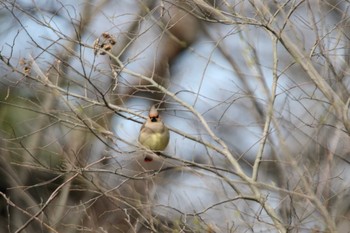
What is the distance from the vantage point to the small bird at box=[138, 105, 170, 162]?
7438 mm

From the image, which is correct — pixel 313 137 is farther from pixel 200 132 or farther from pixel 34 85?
pixel 34 85

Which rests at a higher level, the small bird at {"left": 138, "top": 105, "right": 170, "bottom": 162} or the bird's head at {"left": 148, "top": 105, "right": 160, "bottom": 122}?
the bird's head at {"left": 148, "top": 105, "right": 160, "bottom": 122}

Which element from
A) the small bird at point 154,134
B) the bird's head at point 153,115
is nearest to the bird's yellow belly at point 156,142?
the small bird at point 154,134

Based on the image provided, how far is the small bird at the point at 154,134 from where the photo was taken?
744cm

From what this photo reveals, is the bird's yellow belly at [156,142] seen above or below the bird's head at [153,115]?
below

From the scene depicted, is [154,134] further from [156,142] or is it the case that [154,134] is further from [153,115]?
[153,115]

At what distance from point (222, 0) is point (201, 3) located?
328 mm

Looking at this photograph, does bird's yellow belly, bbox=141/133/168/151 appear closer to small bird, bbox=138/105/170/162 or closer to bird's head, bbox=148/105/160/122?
small bird, bbox=138/105/170/162

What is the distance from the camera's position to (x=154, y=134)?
7.45m

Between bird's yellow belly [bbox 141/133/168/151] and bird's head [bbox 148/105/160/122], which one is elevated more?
bird's head [bbox 148/105/160/122]

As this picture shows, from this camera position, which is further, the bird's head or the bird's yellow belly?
the bird's yellow belly

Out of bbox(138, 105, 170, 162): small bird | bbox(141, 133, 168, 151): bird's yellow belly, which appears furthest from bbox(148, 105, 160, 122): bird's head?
bbox(141, 133, 168, 151): bird's yellow belly

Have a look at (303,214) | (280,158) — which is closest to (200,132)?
(280,158)

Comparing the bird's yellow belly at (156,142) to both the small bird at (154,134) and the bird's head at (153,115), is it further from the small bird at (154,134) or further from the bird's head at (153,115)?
the bird's head at (153,115)
